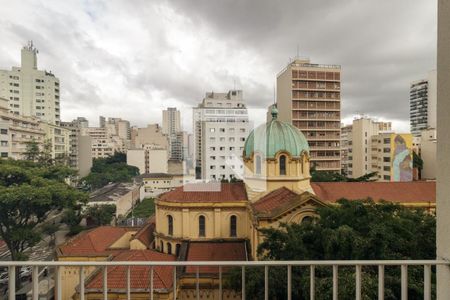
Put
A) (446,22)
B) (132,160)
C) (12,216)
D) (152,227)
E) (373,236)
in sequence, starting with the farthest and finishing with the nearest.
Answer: (132,160) → (152,227) → (12,216) → (373,236) → (446,22)

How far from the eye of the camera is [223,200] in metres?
11.2

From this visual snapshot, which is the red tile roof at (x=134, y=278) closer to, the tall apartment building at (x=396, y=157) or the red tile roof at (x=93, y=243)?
the red tile roof at (x=93, y=243)

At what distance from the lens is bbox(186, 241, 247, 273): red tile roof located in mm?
9653

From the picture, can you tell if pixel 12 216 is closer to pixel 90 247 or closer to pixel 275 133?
pixel 90 247

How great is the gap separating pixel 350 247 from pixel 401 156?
2874cm

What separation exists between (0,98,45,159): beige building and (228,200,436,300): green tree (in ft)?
86.5

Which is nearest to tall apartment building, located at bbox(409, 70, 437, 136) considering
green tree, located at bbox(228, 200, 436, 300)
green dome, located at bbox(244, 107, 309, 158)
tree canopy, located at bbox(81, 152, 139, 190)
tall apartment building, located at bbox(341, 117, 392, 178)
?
tall apartment building, located at bbox(341, 117, 392, 178)

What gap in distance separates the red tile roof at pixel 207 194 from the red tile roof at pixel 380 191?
358 cm

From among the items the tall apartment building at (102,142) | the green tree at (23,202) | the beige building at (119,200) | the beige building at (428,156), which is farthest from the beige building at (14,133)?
the beige building at (428,156)

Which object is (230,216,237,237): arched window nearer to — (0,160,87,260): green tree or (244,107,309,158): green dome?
(244,107,309,158): green dome

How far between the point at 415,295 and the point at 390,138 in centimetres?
2915

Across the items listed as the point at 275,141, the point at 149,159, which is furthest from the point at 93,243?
the point at 149,159

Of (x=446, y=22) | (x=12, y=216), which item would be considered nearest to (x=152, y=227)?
(x=12, y=216)

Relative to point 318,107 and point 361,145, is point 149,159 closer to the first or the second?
point 318,107
